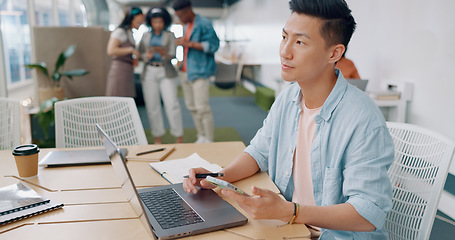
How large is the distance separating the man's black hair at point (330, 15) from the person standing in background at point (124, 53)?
2.87 metres

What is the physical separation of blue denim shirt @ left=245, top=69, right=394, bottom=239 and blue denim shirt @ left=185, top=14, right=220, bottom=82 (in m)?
2.42

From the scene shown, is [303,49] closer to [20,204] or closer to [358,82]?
[20,204]

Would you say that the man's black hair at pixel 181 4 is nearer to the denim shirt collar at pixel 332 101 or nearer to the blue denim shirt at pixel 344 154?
the blue denim shirt at pixel 344 154

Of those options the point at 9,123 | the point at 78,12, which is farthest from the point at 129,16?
the point at 78,12

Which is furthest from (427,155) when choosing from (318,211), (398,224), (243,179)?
(243,179)

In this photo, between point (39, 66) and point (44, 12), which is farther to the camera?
point (44, 12)

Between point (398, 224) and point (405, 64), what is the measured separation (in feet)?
7.36

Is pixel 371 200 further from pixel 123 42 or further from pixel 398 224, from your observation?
pixel 123 42

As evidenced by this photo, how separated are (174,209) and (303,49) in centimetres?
63

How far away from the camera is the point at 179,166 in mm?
1450

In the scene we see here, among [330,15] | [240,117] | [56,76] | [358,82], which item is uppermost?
[330,15]

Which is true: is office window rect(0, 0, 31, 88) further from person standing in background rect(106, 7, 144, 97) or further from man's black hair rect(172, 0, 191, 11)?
man's black hair rect(172, 0, 191, 11)

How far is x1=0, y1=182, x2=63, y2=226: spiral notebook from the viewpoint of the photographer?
104 cm

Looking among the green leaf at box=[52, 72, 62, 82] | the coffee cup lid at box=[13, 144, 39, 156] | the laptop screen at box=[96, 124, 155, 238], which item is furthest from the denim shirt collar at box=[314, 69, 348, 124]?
the green leaf at box=[52, 72, 62, 82]
